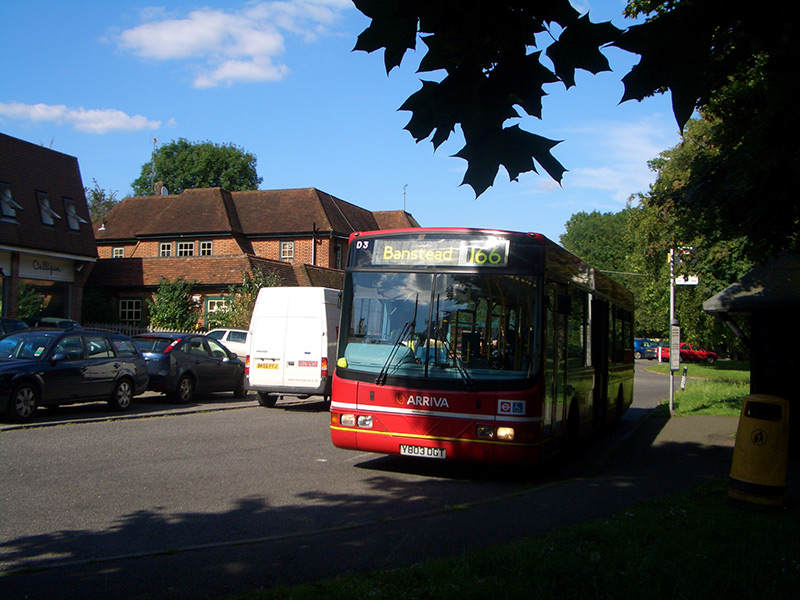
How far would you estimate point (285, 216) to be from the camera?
47250 mm

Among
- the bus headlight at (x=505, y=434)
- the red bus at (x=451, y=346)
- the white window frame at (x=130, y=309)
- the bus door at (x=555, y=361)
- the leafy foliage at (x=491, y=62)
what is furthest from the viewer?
the white window frame at (x=130, y=309)

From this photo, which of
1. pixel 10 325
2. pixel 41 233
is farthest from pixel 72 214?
pixel 10 325

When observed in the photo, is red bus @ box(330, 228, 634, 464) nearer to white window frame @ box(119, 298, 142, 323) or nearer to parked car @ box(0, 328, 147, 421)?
parked car @ box(0, 328, 147, 421)

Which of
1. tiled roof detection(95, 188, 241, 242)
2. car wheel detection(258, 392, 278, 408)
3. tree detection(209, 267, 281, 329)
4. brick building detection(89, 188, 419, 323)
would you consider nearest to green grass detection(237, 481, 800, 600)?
car wheel detection(258, 392, 278, 408)

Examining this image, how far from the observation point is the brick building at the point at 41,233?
2745 centimetres

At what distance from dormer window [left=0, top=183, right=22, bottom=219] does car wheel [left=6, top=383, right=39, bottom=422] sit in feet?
56.5

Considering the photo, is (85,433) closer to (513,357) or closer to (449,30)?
(513,357)

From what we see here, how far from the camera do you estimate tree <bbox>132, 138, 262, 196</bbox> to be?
7062cm

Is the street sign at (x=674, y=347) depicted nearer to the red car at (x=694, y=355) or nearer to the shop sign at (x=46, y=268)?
the shop sign at (x=46, y=268)

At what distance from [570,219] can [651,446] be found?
95332 millimetres

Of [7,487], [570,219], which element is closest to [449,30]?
[7,487]

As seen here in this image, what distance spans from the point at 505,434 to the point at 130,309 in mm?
31971

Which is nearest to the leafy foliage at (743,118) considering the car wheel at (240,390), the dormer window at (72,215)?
the car wheel at (240,390)

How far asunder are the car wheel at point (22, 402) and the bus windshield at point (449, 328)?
21.0 ft
